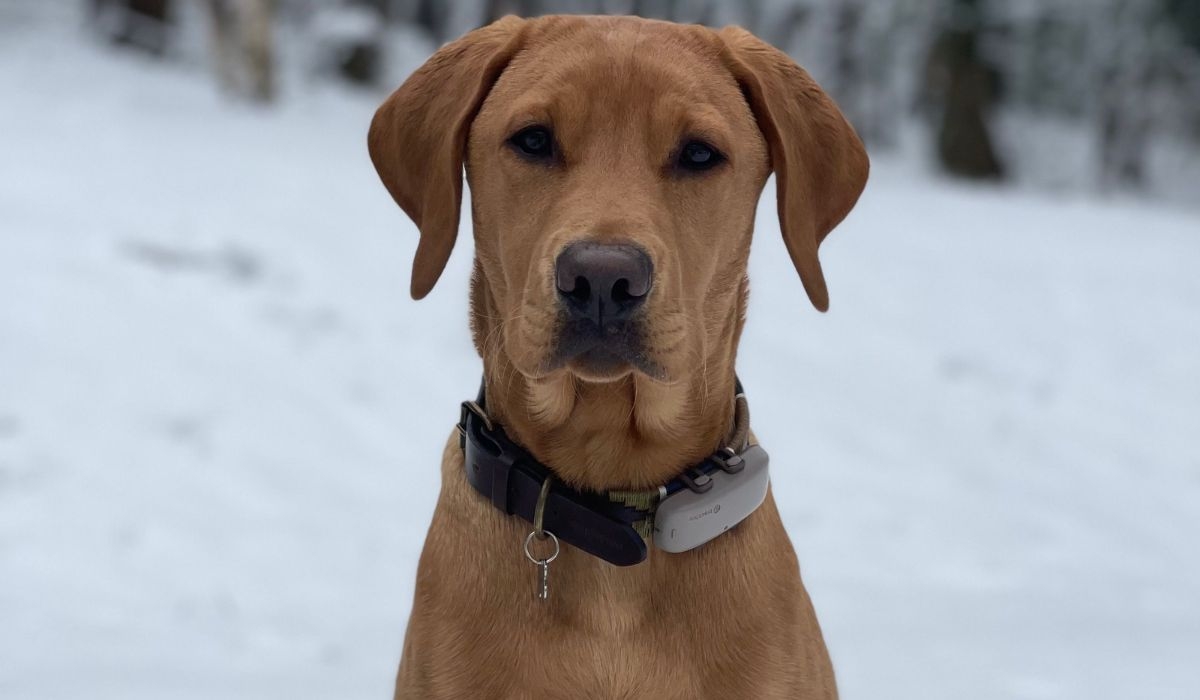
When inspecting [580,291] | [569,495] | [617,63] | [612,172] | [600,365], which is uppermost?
[617,63]

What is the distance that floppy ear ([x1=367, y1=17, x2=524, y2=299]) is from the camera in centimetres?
310

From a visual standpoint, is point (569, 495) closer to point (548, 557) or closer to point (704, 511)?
point (548, 557)

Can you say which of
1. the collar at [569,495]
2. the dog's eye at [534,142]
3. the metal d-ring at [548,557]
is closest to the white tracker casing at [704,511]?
the collar at [569,495]

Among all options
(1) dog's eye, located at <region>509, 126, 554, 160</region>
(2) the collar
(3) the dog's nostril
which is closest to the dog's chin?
(3) the dog's nostril

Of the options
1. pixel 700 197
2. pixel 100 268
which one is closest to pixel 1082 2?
pixel 100 268

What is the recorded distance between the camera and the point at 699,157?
9.86 feet

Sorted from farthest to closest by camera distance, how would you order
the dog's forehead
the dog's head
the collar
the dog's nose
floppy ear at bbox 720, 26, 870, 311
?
floppy ear at bbox 720, 26, 870, 311 → the dog's forehead → the collar → the dog's head → the dog's nose

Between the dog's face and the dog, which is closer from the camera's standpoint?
the dog's face

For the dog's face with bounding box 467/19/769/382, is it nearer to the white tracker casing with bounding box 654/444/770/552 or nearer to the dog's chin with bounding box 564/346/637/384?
the dog's chin with bounding box 564/346/637/384

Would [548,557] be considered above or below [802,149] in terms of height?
below

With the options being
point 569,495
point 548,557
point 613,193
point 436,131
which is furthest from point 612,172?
point 548,557

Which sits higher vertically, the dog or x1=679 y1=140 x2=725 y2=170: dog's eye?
x1=679 y1=140 x2=725 y2=170: dog's eye

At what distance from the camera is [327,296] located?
8.23m

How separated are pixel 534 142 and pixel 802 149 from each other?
0.62 metres
